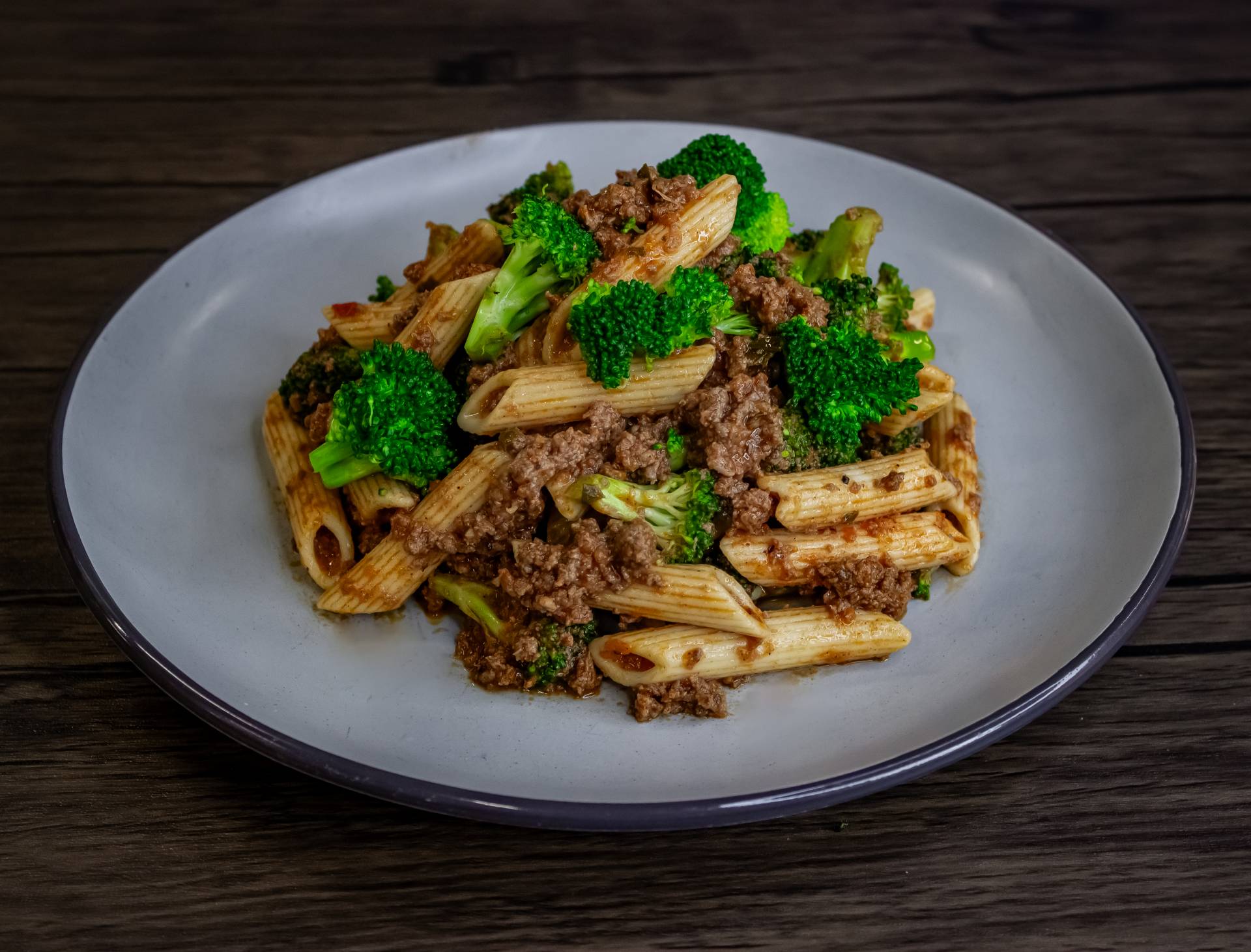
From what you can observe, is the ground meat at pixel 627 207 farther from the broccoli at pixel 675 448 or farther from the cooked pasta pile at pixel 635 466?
the broccoli at pixel 675 448

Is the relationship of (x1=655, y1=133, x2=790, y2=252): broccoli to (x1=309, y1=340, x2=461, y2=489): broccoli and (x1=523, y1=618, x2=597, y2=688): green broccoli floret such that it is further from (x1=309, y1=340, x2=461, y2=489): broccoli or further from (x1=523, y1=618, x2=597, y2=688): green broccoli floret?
(x1=523, y1=618, x2=597, y2=688): green broccoli floret

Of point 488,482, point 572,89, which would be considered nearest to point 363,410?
point 488,482

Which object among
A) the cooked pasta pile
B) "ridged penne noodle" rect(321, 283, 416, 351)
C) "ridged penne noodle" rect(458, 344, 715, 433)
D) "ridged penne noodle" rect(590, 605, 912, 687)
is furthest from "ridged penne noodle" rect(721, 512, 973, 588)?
"ridged penne noodle" rect(321, 283, 416, 351)

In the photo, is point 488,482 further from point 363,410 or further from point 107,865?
point 107,865

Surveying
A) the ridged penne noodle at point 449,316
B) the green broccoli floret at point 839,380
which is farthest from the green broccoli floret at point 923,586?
the ridged penne noodle at point 449,316

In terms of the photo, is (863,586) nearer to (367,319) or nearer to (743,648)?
(743,648)

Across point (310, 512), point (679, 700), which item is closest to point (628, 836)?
point (679, 700)
